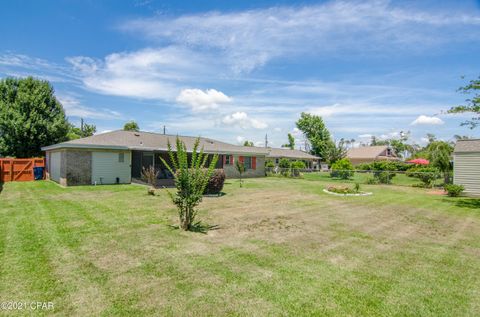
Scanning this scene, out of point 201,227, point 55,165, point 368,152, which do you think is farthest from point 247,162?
point 368,152

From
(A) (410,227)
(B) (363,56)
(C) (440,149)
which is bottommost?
(A) (410,227)

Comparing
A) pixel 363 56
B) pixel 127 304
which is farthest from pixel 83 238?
pixel 363 56

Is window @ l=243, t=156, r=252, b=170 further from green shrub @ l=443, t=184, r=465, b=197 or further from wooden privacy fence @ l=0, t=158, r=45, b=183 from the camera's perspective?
wooden privacy fence @ l=0, t=158, r=45, b=183

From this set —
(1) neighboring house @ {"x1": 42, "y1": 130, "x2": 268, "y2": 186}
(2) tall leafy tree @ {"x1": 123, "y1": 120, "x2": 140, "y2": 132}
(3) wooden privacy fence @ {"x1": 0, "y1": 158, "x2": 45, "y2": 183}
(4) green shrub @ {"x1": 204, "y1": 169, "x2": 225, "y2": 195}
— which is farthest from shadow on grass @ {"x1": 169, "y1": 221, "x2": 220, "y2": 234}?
(2) tall leafy tree @ {"x1": 123, "y1": 120, "x2": 140, "y2": 132}

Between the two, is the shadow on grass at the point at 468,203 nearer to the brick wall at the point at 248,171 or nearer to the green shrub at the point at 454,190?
the green shrub at the point at 454,190

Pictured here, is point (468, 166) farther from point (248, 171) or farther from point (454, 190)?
point (248, 171)

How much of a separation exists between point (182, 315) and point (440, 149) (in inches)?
1153

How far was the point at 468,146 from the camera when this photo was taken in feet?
52.3

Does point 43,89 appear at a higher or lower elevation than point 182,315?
higher

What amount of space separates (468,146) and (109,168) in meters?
22.5

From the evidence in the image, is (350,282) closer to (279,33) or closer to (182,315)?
(182,315)

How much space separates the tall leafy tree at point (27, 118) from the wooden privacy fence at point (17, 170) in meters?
6.24

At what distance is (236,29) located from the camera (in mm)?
11336

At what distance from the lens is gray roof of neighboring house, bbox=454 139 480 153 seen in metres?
15.5
